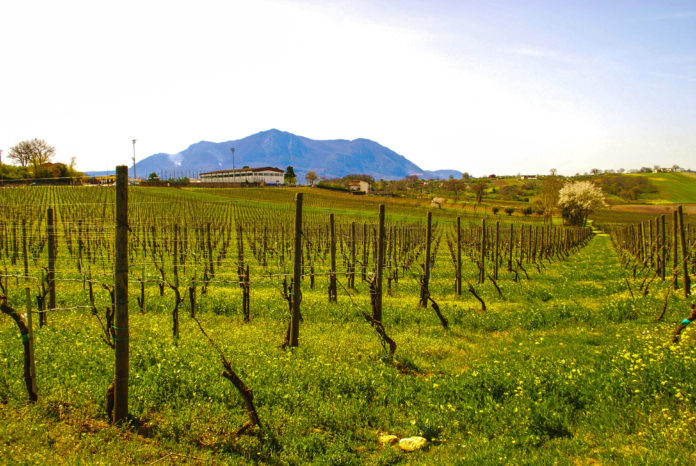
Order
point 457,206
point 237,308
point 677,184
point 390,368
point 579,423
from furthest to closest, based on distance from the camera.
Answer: point 677,184, point 457,206, point 237,308, point 390,368, point 579,423

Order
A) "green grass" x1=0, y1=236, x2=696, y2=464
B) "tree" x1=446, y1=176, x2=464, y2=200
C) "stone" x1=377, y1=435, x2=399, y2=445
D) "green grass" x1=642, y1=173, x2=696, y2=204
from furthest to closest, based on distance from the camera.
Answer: "tree" x1=446, y1=176, x2=464, y2=200, "green grass" x1=642, y1=173, x2=696, y2=204, "stone" x1=377, y1=435, x2=399, y2=445, "green grass" x1=0, y1=236, x2=696, y2=464

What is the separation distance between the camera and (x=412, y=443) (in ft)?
17.1

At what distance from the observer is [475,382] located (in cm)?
650

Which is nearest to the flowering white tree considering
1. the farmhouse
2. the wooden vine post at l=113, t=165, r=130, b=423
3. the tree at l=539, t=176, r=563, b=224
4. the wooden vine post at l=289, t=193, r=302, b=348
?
the tree at l=539, t=176, r=563, b=224

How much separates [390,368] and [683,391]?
3.96 meters

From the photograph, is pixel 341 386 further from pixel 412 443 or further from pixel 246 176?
pixel 246 176

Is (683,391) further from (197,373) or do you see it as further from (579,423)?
(197,373)

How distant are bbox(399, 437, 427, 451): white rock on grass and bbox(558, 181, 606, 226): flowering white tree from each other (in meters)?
72.3

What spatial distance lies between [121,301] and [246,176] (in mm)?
108337

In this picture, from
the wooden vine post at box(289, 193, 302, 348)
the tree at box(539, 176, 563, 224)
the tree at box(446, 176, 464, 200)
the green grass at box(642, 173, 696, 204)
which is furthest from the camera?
the tree at box(446, 176, 464, 200)

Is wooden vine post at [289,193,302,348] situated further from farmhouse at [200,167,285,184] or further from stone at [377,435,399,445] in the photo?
farmhouse at [200,167,285,184]

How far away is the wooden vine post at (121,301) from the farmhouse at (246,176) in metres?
99.9

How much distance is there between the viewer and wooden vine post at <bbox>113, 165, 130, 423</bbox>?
16.8 feet

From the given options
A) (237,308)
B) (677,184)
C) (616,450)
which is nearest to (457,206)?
(677,184)
